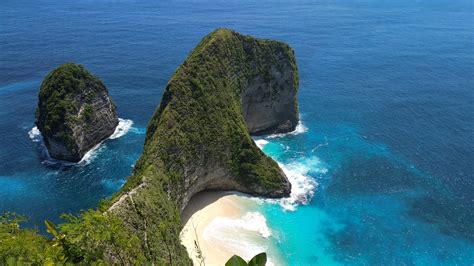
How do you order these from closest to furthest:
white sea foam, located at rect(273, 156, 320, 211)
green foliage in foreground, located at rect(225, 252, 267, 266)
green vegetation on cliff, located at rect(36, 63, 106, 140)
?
1. green foliage in foreground, located at rect(225, 252, 267, 266)
2. white sea foam, located at rect(273, 156, 320, 211)
3. green vegetation on cliff, located at rect(36, 63, 106, 140)

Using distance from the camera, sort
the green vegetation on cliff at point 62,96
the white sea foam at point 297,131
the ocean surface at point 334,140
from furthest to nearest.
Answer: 1. the white sea foam at point 297,131
2. the green vegetation on cliff at point 62,96
3. the ocean surface at point 334,140

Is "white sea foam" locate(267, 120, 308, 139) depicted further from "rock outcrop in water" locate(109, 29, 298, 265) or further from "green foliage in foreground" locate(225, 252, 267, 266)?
"green foliage in foreground" locate(225, 252, 267, 266)

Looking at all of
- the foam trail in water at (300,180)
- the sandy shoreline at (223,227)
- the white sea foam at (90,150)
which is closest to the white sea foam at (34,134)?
the white sea foam at (90,150)

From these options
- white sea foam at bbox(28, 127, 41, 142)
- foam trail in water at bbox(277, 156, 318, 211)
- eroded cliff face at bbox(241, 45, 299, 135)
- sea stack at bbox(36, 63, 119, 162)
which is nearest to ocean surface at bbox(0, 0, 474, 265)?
foam trail in water at bbox(277, 156, 318, 211)

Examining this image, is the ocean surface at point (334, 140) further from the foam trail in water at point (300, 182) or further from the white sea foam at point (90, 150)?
the white sea foam at point (90, 150)

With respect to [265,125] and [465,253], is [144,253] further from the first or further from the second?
[265,125]

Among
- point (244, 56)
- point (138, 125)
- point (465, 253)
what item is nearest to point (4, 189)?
point (138, 125)
